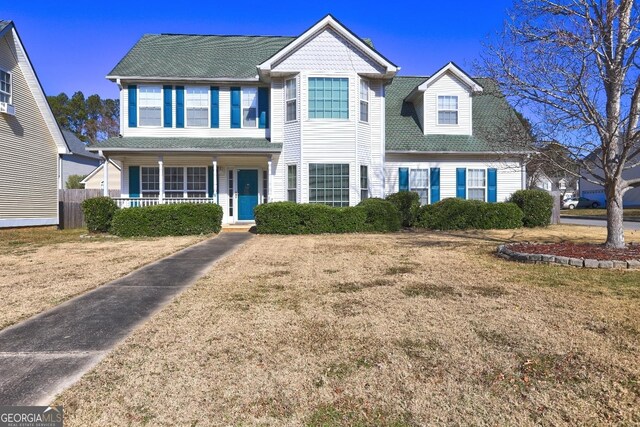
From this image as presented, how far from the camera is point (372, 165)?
658 inches

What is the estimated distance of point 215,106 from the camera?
1678 cm

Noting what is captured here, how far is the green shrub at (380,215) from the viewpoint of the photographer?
14391mm

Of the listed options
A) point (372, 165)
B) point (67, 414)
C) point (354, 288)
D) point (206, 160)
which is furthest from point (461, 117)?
point (67, 414)

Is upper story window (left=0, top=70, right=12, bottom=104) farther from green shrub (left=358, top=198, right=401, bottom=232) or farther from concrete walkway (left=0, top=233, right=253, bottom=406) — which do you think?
green shrub (left=358, top=198, right=401, bottom=232)

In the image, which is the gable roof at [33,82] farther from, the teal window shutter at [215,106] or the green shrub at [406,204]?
the green shrub at [406,204]

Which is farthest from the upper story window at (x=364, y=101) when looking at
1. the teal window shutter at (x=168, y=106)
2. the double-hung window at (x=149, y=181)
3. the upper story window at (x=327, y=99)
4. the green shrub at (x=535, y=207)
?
the double-hung window at (x=149, y=181)

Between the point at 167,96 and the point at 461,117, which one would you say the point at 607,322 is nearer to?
the point at 461,117

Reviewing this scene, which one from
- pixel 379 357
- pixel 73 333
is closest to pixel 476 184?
pixel 379 357

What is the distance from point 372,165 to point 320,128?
2.70 meters

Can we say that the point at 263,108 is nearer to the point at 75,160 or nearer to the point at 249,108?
the point at 249,108

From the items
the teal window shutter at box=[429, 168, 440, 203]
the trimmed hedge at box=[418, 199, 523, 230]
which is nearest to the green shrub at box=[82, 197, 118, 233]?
the trimmed hedge at box=[418, 199, 523, 230]

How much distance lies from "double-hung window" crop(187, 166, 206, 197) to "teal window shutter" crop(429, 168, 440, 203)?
9.68 metres

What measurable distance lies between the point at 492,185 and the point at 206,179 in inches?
483

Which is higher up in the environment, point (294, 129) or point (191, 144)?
point (294, 129)
